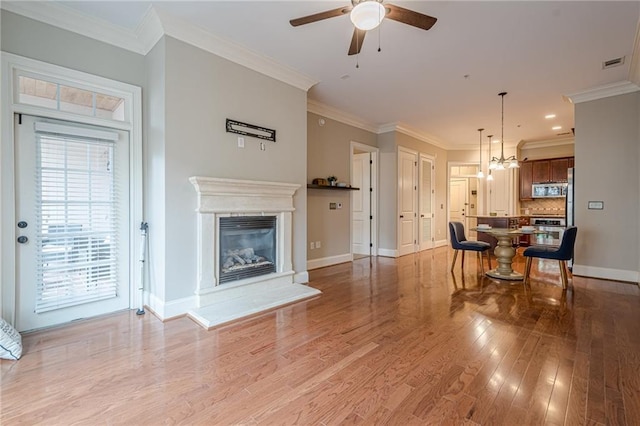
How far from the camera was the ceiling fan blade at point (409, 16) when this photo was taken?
7.14ft

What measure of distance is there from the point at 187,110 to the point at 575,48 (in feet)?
14.6

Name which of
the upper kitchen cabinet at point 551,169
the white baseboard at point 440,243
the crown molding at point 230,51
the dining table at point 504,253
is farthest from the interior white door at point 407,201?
the upper kitchen cabinet at point 551,169

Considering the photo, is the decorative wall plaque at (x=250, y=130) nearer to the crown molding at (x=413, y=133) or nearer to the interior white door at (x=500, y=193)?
the crown molding at (x=413, y=133)

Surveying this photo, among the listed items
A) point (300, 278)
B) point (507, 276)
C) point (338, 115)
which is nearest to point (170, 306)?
point (300, 278)

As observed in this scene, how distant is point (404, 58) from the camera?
365cm

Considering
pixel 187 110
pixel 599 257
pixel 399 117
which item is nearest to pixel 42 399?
pixel 187 110

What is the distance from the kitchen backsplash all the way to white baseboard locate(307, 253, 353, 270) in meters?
6.04

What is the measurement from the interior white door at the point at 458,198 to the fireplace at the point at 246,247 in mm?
7924

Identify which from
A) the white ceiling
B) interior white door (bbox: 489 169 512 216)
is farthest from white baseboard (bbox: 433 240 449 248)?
the white ceiling

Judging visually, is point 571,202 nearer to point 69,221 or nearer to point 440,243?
point 440,243

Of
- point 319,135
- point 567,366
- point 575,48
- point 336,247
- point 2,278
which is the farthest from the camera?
point 336,247

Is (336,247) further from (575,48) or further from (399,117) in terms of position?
(575,48)

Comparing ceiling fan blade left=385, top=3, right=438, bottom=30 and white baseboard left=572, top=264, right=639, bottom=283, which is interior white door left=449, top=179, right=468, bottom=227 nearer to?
white baseboard left=572, top=264, right=639, bottom=283

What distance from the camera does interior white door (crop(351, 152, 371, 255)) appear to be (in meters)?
6.86
